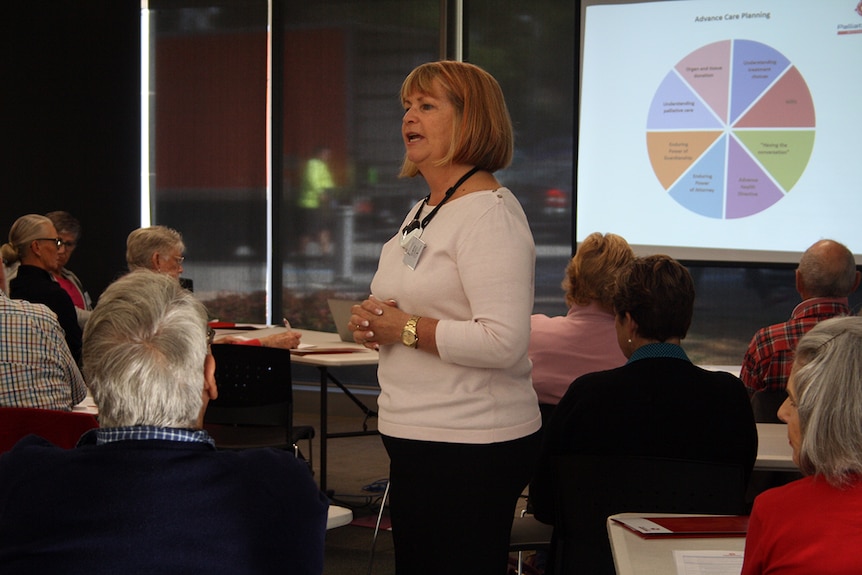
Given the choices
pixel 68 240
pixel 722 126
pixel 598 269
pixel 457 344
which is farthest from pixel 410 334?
pixel 68 240

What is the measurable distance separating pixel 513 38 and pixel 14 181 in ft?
12.9

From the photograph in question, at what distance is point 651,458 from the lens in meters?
2.24

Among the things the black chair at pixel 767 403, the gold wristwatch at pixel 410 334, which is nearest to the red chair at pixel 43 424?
the gold wristwatch at pixel 410 334

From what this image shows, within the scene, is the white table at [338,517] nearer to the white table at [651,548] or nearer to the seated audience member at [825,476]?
the white table at [651,548]

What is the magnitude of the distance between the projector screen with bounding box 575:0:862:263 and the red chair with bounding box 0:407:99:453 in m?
4.42

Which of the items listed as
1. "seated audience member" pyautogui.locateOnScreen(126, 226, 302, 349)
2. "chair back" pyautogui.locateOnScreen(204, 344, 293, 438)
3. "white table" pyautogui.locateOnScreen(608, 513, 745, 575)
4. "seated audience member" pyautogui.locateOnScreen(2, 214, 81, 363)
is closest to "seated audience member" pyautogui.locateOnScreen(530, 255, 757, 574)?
"white table" pyautogui.locateOnScreen(608, 513, 745, 575)

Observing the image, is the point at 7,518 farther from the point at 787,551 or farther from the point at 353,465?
the point at 353,465

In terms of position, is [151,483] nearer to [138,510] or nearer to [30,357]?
[138,510]

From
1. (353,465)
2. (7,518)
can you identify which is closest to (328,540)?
(353,465)

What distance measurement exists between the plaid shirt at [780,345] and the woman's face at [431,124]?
225cm

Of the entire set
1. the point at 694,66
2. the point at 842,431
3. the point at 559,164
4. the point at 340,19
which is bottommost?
the point at 842,431

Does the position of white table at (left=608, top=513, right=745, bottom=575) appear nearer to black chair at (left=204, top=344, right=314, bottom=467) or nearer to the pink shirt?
the pink shirt

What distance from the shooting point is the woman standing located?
79.4 inches

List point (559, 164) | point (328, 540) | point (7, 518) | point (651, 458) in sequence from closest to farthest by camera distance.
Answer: point (7, 518) → point (651, 458) → point (328, 540) → point (559, 164)
